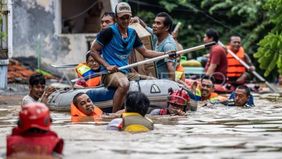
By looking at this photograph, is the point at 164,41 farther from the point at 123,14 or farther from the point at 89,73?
the point at 123,14

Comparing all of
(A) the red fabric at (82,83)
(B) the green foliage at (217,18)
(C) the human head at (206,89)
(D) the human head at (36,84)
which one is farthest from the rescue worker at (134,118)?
(B) the green foliage at (217,18)

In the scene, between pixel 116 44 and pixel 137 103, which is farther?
pixel 116 44

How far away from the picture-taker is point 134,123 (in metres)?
9.09

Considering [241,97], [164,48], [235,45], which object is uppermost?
[235,45]

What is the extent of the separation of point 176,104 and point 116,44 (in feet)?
4.13

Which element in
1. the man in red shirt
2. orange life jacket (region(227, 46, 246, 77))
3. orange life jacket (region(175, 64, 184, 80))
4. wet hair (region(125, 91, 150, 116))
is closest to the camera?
wet hair (region(125, 91, 150, 116))

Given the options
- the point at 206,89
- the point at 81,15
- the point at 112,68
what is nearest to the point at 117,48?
the point at 112,68

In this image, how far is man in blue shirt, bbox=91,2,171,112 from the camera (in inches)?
475

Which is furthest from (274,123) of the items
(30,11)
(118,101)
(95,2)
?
(95,2)

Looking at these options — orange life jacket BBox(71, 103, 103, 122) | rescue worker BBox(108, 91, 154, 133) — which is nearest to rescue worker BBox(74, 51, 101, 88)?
orange life jacket BBox(71, 103, 103, 122)

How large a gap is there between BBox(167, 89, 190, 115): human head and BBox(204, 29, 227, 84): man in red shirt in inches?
244

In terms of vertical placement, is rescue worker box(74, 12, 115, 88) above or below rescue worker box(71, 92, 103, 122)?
above

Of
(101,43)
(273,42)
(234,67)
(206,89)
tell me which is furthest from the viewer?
(234,67)

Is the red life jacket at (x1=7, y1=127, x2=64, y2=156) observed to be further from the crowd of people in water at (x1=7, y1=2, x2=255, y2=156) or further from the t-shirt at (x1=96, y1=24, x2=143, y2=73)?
the t-shirt at (x1=96, y1=24, x2=143, y2=73)
